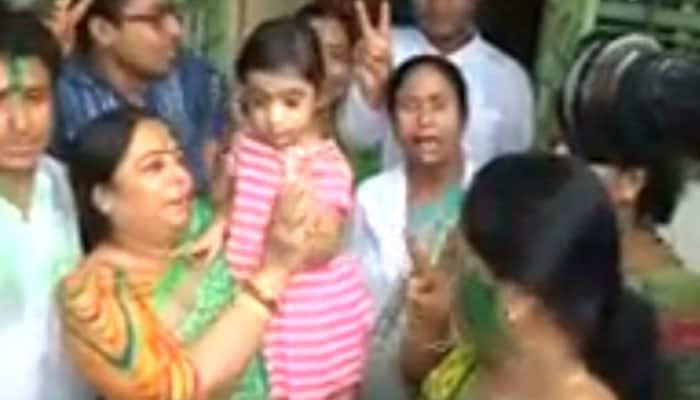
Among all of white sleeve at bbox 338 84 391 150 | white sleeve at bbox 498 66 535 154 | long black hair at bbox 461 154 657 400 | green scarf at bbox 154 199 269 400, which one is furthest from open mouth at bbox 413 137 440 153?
long black hair at bbox 461 154 657 400

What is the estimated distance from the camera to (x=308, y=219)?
6.55 ft

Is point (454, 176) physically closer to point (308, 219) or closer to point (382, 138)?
point (382, 138)

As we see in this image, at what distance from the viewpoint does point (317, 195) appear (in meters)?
2.33

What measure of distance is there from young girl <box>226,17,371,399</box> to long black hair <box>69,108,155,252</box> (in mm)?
222

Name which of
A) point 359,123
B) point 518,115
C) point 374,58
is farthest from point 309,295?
point 518,115

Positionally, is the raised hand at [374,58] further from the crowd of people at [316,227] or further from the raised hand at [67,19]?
the raised hand at [67,19]

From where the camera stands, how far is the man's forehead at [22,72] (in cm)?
240

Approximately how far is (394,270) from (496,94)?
28.0 inches

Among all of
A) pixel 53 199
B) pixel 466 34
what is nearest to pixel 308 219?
pixel 53 199

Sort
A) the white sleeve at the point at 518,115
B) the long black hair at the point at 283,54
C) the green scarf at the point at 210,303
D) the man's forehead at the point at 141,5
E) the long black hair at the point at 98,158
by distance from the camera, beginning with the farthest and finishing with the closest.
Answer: the white sleeve at the point at 518,115 → the man's forehead at the point at 141,5 → the long black hair at the point at 283,54 → the long black hair at the point at 98,158 → the green scarf at the point at 210,303

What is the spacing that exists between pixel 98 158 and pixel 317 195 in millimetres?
311

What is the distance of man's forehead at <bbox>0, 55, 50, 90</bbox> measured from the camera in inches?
94.4

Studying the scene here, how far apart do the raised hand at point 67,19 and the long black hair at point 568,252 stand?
131 centimetres

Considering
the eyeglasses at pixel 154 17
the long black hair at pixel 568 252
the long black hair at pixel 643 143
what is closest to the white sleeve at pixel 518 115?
the eyeglasses at pixel 154 17
